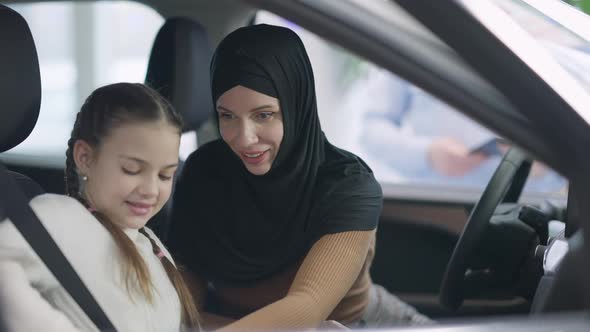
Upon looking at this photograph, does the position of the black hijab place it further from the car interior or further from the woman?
the car interior

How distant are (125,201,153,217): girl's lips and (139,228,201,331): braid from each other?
15 cm

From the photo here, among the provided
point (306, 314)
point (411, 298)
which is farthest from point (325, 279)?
point (411, 298)

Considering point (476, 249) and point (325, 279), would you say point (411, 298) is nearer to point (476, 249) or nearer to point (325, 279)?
point (476, 249)

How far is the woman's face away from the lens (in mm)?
1761

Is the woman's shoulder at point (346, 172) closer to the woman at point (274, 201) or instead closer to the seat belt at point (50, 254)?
the woman at point (274, 201)

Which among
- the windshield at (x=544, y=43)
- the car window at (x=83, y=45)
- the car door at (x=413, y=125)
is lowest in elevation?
the car window at (x=83, y=45)

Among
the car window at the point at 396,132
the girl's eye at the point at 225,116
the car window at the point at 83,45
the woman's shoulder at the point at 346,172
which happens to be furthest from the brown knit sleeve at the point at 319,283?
the car window at the point at 83,45

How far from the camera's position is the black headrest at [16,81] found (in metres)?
1.55

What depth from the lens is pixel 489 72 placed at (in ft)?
3.88

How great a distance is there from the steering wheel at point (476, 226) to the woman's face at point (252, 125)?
0.57 meters

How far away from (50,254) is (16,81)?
1.40 feet

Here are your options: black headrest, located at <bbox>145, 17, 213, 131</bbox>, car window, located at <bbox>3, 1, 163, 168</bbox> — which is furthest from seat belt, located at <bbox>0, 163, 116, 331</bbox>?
car window, located at <bbox>3, 1, 163, 168</bbox>

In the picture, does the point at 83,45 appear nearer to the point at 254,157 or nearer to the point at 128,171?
the point at 254,157

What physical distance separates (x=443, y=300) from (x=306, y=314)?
0.65m
